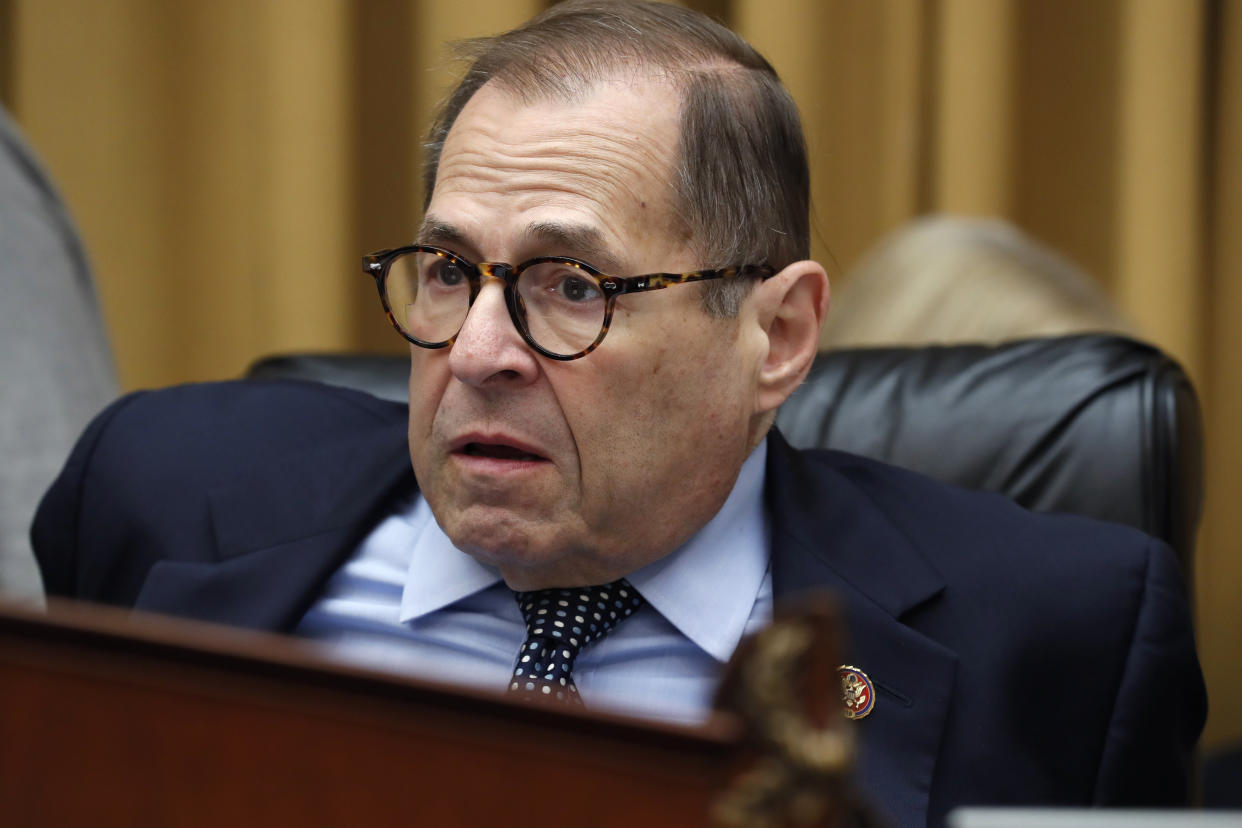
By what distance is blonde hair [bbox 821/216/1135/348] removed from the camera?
5.81ft

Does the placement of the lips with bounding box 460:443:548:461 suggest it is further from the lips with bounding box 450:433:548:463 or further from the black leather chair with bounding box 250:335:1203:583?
the black leather chair with bounding box 250:335:1203:583

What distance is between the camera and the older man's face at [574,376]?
102 centimetres

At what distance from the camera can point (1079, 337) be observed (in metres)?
1.39

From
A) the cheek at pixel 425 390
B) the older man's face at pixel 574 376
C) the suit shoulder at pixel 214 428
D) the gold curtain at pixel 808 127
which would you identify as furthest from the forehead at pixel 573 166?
the gold curtain at pixel 808 127

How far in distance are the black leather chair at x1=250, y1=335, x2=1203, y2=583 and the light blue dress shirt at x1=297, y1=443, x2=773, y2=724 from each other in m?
0.22

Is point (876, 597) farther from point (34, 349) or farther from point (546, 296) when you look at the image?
point (34, 349)

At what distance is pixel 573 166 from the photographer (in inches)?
40.8

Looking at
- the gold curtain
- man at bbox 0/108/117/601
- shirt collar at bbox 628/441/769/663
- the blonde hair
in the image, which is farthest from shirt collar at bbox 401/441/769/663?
the gold curtain

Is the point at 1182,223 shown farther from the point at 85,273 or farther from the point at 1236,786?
the point at 85,273

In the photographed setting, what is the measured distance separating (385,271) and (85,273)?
77 cm

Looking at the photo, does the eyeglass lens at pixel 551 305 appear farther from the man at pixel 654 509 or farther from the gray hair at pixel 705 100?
the gray hair at pixel 705 100

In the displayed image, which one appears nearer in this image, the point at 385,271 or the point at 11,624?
the point at 11,624

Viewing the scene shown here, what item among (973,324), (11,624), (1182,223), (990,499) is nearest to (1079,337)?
(990,499)

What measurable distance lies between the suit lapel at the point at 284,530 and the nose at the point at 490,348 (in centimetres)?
30
